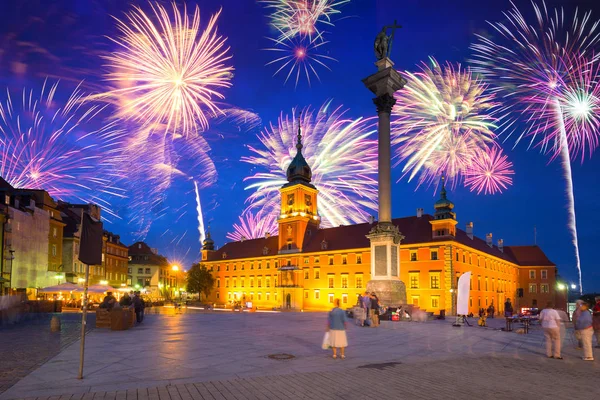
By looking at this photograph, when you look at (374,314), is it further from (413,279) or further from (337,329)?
(413,279)

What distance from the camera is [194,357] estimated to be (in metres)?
13.1

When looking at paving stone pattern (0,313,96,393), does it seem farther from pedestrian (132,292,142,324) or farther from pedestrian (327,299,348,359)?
pedestrian (327,299,348,359)

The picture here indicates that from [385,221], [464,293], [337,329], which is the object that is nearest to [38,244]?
[385,221]

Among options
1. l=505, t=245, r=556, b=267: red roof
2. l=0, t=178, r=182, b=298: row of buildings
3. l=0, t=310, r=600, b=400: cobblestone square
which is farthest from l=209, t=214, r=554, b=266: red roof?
l=0, t=310, r=600, b=400: cobblestone square

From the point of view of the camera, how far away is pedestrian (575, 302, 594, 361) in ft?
45.7

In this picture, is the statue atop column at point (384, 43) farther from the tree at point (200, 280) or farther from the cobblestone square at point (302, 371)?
the tree at point (200, 280)

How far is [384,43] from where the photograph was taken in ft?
120

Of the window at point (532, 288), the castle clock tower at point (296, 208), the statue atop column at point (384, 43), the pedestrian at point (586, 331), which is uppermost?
the statue atop column at point (384, 43)

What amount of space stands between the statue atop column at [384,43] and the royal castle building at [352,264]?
34.7m

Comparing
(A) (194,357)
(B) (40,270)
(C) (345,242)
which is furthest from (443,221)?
(A) (194,357)

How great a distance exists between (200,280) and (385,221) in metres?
70.5

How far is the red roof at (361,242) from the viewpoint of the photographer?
69.3 meters

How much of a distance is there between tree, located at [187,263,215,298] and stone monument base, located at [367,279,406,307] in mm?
69833

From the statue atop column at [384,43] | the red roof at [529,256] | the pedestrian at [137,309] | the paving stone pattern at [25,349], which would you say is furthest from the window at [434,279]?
the paving stone pattern at [25,349]
